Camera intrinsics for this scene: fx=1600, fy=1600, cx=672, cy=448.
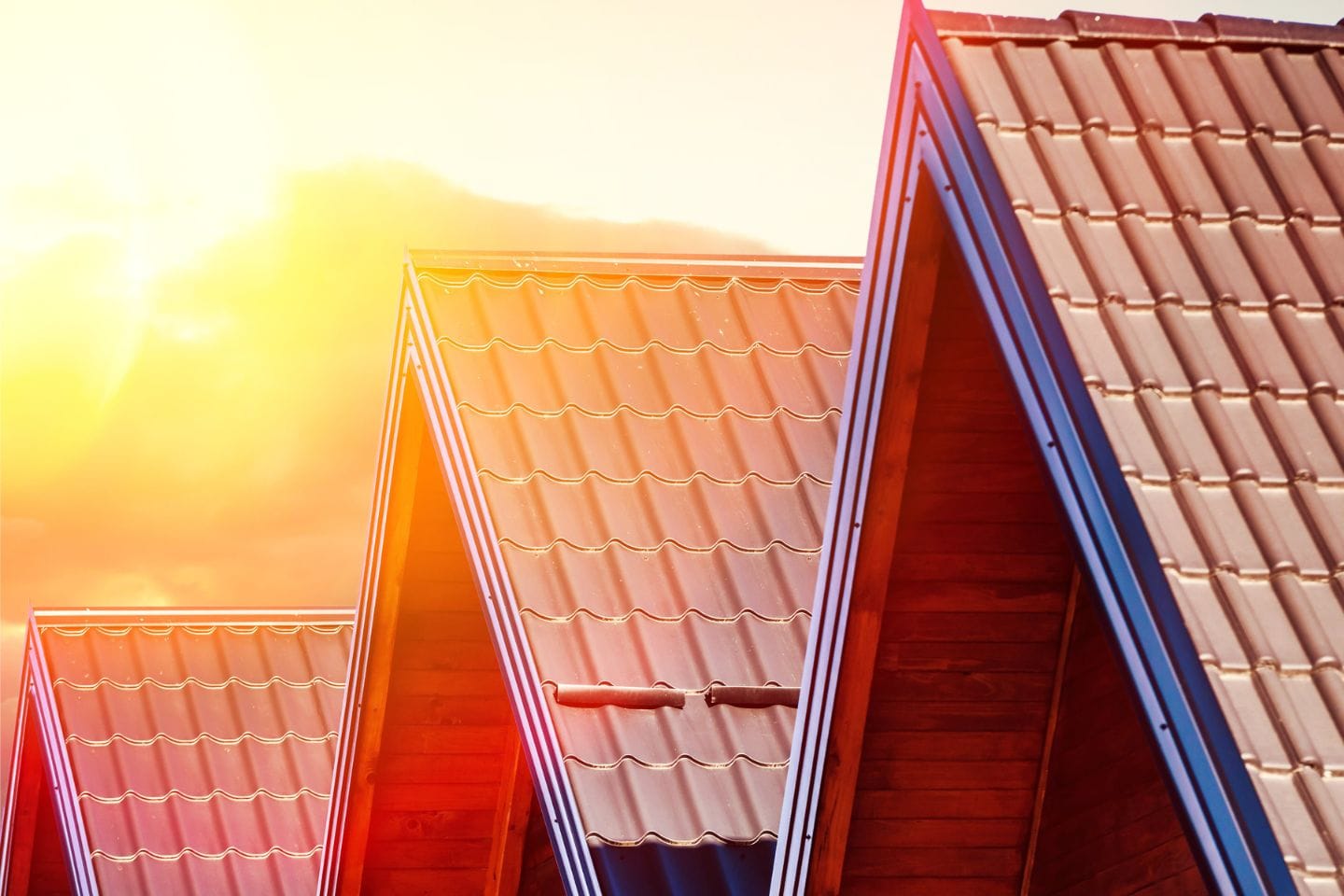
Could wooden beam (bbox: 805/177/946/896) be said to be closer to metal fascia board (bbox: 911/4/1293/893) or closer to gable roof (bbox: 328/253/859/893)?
metal fascia board (bbox: 911/4/1293/893)

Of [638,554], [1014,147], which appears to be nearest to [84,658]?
[638,554]

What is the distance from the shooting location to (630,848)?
18.3 ft

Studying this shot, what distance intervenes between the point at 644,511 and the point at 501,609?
796 mm

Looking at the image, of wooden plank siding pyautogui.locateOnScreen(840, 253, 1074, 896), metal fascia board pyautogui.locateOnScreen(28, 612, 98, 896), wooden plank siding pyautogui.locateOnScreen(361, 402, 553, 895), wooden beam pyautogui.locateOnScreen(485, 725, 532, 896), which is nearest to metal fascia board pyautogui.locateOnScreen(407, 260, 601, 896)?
wooden plank siding pyautogui.locateOnScreen(361, 402, 553, 895)

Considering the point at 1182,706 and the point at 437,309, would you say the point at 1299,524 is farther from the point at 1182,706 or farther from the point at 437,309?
the point at 437,309

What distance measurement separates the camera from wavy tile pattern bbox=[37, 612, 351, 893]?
1109 centimetres

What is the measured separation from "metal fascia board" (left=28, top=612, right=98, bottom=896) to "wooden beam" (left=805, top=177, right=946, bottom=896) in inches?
314

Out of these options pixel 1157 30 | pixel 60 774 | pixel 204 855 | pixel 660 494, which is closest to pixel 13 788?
pixel 60 774

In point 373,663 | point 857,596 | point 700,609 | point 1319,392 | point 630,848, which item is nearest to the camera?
point 1319,392

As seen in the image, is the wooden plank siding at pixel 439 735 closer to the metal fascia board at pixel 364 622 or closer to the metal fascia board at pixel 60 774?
the metal fascia board at pixel 364 622

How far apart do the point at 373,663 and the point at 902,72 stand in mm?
5193

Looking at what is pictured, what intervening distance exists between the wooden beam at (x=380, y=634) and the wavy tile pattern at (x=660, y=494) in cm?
81

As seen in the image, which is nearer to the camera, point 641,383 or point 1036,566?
point 1036,566

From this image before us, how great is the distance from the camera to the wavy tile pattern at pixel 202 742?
11.1m
